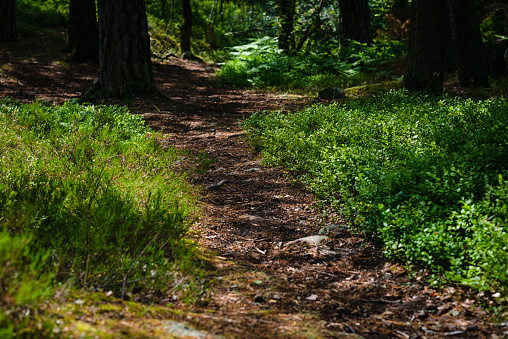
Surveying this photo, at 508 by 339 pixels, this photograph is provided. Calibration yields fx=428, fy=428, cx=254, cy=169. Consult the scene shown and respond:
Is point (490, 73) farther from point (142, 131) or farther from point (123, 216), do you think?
point (123, 216)

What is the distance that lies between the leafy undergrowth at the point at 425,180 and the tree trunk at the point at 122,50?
4043 millimetres

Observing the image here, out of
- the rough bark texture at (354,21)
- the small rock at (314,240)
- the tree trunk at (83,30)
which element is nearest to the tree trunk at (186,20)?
the tree trunk at (83,30)

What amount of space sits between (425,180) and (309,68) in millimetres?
9743

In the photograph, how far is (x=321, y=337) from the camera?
2389mm

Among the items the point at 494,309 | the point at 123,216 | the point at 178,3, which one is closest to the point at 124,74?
the point at 123,216

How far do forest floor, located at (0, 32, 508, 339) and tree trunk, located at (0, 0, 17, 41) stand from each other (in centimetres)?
1069

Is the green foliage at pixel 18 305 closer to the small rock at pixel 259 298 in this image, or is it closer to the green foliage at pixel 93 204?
the green foliage at pixel 93 204

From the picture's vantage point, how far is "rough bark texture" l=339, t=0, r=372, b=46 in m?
12.6

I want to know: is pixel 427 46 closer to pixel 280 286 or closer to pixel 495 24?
pixel 280 286

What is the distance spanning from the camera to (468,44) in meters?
8.48

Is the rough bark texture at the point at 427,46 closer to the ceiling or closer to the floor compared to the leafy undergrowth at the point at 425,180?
closer to the ceiling

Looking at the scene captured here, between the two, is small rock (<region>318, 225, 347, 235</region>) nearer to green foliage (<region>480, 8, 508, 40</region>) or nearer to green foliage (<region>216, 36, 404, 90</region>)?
green foliage (<region>216, 36, 404, 90</region>)

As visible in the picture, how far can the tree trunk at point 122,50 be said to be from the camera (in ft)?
27.6

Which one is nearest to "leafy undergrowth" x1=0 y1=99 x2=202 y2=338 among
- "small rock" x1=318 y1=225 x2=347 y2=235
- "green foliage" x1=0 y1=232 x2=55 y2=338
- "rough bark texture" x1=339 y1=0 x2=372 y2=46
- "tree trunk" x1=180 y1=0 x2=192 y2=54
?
"green foliage" x1=0 y1=232 x2=55 y2=338
